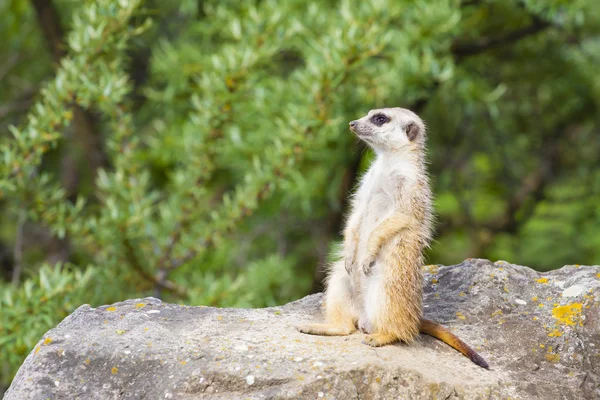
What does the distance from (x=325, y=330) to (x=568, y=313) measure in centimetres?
106

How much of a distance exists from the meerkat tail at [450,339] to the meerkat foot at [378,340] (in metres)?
0.18

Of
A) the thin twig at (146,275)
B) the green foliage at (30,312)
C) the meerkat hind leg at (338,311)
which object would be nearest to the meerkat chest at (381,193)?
the meerkat hind leg at (338,311)

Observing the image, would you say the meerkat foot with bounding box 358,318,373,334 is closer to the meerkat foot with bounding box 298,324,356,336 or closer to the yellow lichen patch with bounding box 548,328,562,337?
the meerkat foot with bounding box 298,324,356,336

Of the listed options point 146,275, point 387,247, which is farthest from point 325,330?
point 146,275

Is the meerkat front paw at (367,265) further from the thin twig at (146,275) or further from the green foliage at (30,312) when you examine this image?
the thin twig at (146,275)

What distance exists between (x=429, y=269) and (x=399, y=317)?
0.86 meters

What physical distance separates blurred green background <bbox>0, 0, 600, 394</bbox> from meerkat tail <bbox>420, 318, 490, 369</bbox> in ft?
1.92

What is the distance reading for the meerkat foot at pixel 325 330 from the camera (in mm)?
2990

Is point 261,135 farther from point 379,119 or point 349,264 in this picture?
point 349,264

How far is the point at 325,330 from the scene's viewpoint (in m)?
3.01

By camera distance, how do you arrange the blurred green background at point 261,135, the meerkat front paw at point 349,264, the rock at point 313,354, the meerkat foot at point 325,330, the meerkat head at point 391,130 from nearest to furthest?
1. the rock at point 313,354
2. the meerkat foot at point 325,330
3. the meerkat front paw at point 349,264
4. the meerkat head at point 391,130
5. the blurred green background at point 261,135

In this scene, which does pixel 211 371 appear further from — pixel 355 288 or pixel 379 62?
pixel 379 62

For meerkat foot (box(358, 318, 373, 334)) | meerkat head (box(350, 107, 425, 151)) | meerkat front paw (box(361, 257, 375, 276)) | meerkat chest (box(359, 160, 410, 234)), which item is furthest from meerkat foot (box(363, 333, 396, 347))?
meerkat head (box(350, 107, 425, 151))

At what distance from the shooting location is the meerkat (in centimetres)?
300
